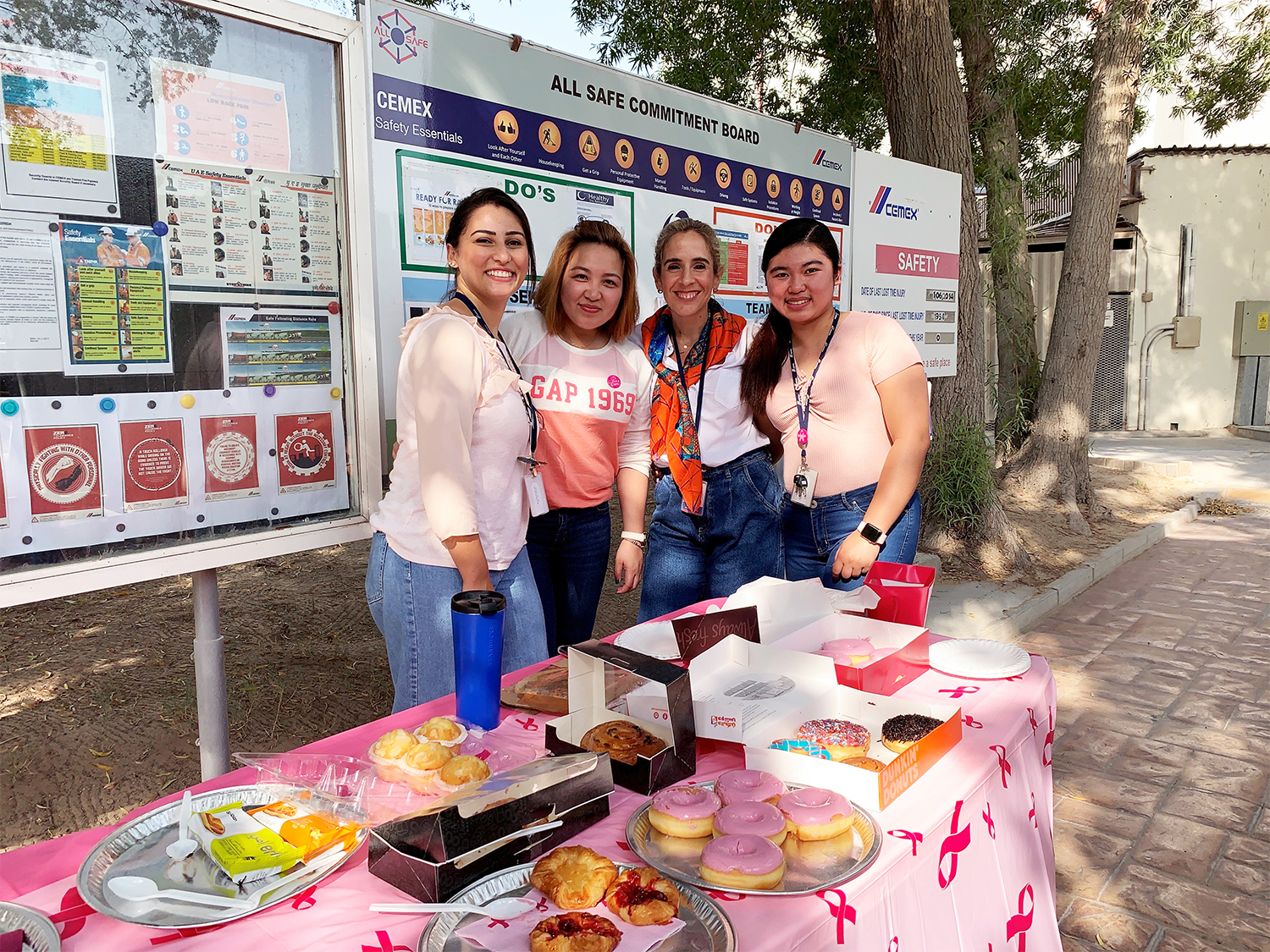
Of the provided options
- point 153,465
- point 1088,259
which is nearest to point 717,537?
point 153,465

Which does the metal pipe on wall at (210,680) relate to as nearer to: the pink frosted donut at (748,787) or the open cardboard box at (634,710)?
the open cardboard box at (634,710)

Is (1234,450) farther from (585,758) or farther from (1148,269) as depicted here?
(585,758)

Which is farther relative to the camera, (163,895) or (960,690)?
(960,690)

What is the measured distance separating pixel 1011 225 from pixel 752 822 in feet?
24.3

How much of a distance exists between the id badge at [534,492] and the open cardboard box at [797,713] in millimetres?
665

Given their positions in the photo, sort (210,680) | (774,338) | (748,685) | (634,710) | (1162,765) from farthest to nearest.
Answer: (1162,765) < (774,338) < (210,680) < (748,685) < (634,710)

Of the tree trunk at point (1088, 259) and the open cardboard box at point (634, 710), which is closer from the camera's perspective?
the open cardboard box at point (634, 710)

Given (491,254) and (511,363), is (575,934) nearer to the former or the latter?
(511,363)

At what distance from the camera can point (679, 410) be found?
8.72 feet

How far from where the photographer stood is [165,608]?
5.37 meters

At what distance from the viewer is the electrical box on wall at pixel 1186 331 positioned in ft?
51.2

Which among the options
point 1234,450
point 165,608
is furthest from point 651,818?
point 1234,450

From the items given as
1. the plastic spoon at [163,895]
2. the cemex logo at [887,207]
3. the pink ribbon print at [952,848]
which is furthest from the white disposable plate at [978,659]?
the cemex logo at [887,207]

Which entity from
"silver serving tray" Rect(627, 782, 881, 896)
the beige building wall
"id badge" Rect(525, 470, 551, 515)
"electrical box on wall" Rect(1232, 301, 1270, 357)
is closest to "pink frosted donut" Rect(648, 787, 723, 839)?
"silver serving tray" Rect(627, 782, 881, 896)
